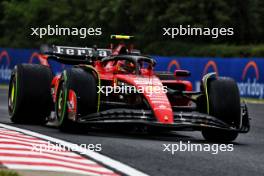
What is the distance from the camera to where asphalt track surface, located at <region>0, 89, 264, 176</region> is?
24.2 feet

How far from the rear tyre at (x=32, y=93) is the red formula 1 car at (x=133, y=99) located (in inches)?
0.6

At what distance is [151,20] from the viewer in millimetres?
47281

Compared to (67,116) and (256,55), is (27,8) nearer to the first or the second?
(256,55)

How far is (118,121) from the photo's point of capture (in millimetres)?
10305

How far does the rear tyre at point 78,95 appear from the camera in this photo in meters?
10.5

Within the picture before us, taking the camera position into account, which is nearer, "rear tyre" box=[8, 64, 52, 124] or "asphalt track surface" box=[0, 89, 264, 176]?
"asphalt track surface" box=[0, 89, 264, 176]

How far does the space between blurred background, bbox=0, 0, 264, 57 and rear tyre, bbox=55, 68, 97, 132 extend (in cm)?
2712

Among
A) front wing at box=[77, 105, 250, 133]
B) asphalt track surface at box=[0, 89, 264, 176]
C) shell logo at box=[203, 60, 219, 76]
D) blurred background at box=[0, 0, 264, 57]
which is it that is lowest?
asphalt track surface at box=[0, 89, 264, 176]

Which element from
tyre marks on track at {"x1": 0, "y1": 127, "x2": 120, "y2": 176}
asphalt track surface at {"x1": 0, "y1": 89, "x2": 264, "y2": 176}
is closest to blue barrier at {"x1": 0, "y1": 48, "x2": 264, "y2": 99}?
asphalt track surface at {"x1": 0, "y1": 89, "x2": 264, "y2": 176}

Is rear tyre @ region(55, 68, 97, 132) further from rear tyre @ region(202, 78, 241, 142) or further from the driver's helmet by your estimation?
rear tyre @ region(202, 78, 241, 142)

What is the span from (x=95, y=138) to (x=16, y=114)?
9.18 feet

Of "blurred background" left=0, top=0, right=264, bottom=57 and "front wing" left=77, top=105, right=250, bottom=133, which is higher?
"blurred background" left=0, top=0, right=264, bottom=57

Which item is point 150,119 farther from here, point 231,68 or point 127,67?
point 231,68

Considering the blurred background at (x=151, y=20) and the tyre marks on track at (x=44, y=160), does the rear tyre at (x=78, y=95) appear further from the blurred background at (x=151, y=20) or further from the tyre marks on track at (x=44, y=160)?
the blurred background at (x=151, y=20)
